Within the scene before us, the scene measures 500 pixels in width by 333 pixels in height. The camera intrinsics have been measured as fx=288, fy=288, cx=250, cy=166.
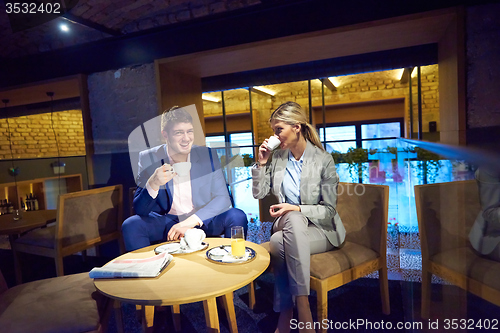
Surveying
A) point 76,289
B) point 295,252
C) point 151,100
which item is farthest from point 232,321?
point 151,100

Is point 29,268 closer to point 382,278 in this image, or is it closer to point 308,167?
point 308,167

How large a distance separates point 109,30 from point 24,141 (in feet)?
17.8

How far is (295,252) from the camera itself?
4.91 feet

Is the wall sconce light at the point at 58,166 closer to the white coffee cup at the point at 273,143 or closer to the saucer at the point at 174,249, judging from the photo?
the saucer at the point at 174,249

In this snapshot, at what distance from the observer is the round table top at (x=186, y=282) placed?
1.03 meters

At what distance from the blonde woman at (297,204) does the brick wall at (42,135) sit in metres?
6.90

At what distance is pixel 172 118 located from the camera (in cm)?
255

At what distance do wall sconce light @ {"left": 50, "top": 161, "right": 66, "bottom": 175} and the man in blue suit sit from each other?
11.6ft

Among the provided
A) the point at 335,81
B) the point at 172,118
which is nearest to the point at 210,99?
the point at 335,81

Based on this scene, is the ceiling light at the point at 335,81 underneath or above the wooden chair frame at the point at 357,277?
above

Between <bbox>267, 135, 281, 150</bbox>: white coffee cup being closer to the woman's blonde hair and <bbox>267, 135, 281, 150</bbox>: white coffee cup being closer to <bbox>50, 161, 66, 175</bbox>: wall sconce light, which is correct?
the woman's blonde hair

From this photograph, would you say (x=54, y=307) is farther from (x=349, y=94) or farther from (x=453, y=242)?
(x=349, y=94)

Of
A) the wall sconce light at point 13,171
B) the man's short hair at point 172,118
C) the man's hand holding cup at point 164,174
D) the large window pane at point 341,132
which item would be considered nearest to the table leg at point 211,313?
the man's hand holding cup at point 164,174

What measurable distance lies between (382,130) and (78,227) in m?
7.40
